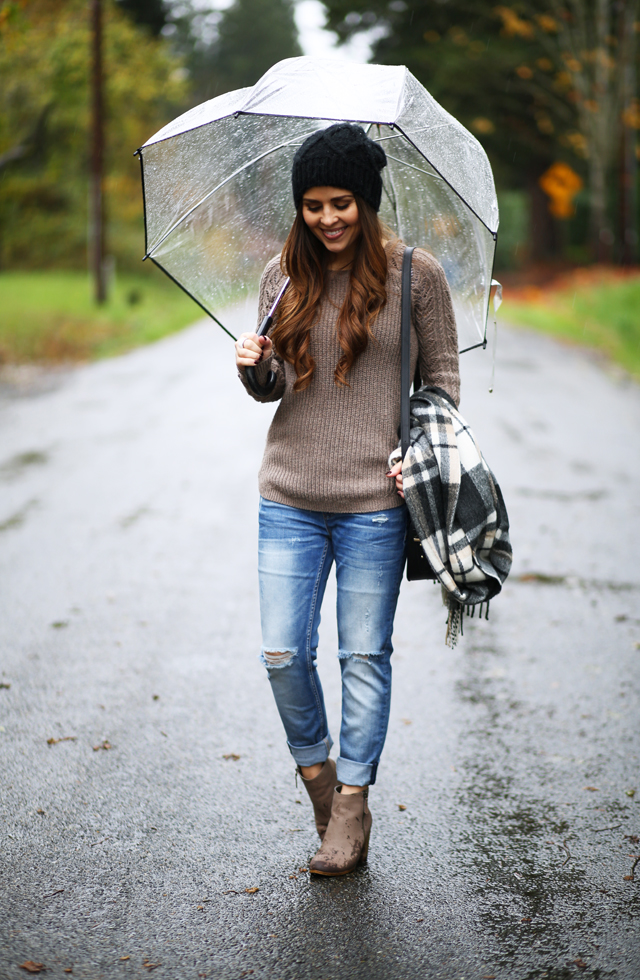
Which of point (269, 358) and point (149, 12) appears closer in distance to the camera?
point (269, 358)

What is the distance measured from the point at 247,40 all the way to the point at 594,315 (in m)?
57.5

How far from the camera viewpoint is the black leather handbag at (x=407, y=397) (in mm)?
2781

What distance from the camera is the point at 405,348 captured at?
282 cm

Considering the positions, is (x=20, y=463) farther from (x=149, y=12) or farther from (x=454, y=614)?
(x=149, y=12)

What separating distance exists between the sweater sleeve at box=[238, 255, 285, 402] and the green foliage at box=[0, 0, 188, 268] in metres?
8.48

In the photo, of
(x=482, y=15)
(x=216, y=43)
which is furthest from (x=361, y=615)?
(x=216, y=43)

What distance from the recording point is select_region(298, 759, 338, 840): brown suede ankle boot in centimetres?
311

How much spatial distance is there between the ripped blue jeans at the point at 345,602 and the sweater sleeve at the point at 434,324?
412 mm

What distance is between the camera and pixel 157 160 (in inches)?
126

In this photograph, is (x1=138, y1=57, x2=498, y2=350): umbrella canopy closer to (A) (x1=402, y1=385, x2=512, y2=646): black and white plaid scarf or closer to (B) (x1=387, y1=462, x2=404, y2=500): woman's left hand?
(A) (x1=402, y1=385, x2=512, y2=646): black and white plaid scarf

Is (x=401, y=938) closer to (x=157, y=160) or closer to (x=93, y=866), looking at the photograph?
(x=93, y=866)

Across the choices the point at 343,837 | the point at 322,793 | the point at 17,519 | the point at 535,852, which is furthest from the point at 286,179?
the point at 17,519

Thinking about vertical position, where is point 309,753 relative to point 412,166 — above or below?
below

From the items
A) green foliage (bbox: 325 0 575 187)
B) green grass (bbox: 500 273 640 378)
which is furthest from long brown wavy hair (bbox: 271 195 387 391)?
green foliage (bbox: 325 0 575 187)
